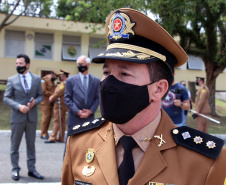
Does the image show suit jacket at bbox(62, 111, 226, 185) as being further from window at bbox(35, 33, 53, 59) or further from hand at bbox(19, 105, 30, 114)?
window at bbox(35, 33, 53, 59)

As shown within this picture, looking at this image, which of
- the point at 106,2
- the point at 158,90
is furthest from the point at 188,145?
the point at 106,2

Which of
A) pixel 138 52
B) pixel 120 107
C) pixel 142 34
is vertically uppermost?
pixel 142 34

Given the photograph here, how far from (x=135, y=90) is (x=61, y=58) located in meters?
20.7

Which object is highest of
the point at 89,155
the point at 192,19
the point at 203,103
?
the point at 192,19

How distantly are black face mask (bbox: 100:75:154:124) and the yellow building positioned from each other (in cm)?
1885

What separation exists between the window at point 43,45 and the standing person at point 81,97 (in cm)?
1680

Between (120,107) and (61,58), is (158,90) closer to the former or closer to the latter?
(120,107)

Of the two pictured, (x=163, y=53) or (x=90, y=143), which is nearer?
(x=163, y=53)

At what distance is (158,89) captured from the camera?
1.68 m

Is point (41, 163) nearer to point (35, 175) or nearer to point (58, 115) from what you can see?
point (35, 175)

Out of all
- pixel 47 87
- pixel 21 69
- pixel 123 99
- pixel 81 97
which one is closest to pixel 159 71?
pixel 123 99

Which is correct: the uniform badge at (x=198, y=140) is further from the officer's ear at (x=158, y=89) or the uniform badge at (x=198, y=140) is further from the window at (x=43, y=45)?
the window at (x=43, y=45)

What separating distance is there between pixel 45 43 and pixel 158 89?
20.6 meters

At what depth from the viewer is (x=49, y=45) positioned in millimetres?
21344
